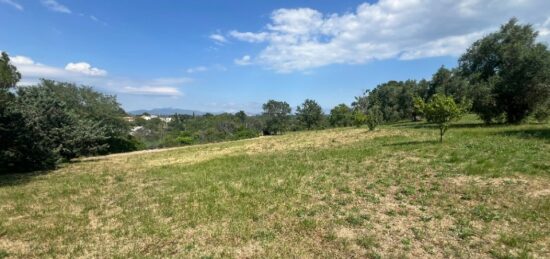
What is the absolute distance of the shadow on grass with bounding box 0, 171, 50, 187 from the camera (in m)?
16.5

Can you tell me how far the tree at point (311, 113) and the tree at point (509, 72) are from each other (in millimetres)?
45228

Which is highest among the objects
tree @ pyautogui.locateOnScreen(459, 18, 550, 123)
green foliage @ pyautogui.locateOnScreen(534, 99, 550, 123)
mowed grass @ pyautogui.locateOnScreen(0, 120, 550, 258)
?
tree @ pyautogui.locateOnScreen(459, 18, 550, 123)

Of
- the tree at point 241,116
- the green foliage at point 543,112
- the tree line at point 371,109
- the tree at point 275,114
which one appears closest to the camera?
the tree line at point 371,109

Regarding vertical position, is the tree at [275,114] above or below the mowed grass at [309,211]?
above

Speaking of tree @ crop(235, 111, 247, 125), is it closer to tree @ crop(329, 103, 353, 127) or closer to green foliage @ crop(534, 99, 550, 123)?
tree @ crop(329, 103, 353, 127)

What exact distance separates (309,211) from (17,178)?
15.8 m

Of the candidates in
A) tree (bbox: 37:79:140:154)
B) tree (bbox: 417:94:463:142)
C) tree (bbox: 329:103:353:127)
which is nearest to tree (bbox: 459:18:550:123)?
tree (bbox: 417:94:463:142)

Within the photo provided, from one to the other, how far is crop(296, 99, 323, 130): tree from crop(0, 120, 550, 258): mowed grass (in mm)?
66194

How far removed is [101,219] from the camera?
33.3ft

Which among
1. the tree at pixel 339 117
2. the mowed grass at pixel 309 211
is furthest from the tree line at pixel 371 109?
the tree at pixel 339 117

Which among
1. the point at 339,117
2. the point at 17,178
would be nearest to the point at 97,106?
the point at 17,178

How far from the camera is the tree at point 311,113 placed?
82.5m

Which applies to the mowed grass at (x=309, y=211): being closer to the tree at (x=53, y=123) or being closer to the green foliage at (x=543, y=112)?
the tree at (x=53, y=123)

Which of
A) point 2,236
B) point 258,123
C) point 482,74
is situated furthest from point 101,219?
point 258,123
